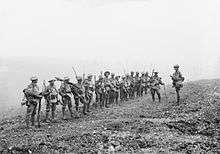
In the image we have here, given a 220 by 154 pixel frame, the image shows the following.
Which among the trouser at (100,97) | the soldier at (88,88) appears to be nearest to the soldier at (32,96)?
the soldier at (88,88)

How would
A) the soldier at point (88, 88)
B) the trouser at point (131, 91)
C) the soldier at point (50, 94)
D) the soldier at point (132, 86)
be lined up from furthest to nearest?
1. the trouser at point (131, 91)
2. the soldier at point (132, 86)
3. the soldier at point (88, 88)
4. the soldier at point (50, 94)

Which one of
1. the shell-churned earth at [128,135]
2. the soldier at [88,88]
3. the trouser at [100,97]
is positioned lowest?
the shell-churned earth at [128,135]

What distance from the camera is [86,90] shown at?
80.6 ft

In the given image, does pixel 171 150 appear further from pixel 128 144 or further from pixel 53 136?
pixel 53 136

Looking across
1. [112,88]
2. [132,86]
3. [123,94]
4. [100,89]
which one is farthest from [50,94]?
[132,86]

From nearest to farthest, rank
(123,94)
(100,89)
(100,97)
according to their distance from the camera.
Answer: (100,89), (100,97), (123,94)

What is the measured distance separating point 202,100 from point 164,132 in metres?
8.87

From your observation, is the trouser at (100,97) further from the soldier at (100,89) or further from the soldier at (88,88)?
the soldier at (88,88)

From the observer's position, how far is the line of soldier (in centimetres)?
1884

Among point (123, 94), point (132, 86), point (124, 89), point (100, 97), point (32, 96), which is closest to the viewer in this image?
point (32, 96)

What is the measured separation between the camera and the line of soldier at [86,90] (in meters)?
18.8

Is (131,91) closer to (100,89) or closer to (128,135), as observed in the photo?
(100,89)

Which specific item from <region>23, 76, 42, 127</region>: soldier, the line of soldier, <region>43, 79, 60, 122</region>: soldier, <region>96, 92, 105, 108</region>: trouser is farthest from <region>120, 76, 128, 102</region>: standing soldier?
<region>23, 76, 42, 127</region>: soldier

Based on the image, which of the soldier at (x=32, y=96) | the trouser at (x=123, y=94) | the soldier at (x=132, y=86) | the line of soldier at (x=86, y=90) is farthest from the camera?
the soldier at (x=132, y=86)
